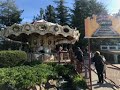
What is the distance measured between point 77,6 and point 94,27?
3895cm

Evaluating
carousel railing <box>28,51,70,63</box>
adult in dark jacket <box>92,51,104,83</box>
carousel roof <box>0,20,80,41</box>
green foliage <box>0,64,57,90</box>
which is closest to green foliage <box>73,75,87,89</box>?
adult in dark jacket <box>92,51,104,83</box>

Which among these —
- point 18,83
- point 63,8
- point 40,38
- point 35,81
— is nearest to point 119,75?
point 35,81

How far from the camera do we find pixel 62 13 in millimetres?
54656

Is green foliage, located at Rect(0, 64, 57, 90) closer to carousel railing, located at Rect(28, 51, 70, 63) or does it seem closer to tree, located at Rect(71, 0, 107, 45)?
carousel railing, located at Rect(28, 51, 70, 63)

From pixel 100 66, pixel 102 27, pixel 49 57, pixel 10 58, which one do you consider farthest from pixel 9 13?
pixel 100 66

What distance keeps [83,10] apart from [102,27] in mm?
37926

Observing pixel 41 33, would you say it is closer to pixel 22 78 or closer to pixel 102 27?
pixel 102 27

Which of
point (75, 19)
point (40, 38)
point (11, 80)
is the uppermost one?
point (75, 19)

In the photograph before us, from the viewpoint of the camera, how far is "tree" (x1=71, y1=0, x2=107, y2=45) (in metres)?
50.5

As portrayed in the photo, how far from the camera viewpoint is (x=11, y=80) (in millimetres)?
12680

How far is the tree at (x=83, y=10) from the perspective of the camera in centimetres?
5047

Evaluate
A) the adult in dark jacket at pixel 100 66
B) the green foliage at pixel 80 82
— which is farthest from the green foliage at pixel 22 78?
the adult in dark jacket at pixel 100 66

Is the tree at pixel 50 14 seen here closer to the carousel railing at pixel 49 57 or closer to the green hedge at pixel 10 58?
the carousel railing at pixel 49 57

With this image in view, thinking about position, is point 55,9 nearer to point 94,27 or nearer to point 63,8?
point 63,8
